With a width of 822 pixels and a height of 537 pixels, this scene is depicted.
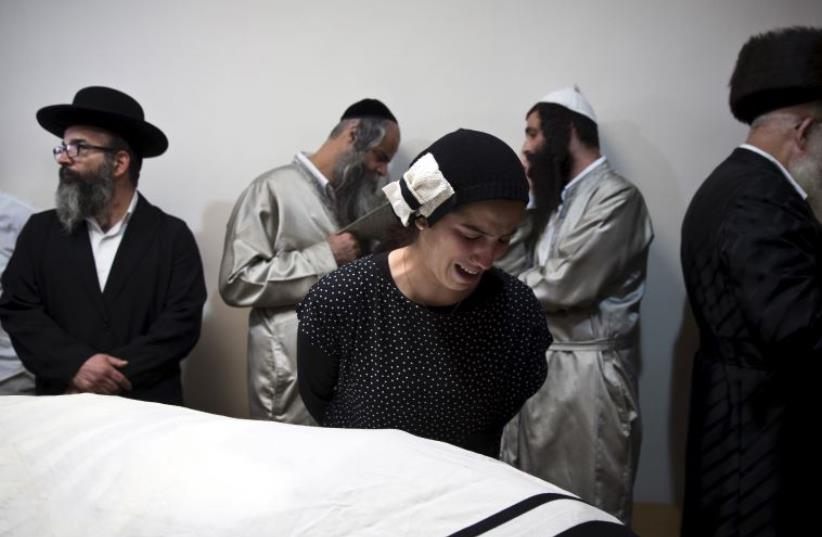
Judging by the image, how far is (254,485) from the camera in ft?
2.74

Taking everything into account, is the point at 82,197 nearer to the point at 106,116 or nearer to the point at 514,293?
the point at 106,116

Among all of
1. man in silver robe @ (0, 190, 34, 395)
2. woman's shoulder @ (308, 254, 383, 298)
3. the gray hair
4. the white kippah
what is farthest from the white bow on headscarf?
man in silver robe @ (0, 190, 34, 395)

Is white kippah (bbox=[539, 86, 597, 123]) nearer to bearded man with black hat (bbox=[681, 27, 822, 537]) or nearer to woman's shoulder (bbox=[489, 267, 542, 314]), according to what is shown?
bearded man with black hat (bbox=[681, 27, 822, 537])

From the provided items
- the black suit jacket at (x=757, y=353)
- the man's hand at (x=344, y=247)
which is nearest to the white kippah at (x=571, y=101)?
the black suit jacket at (x=757, y=353)

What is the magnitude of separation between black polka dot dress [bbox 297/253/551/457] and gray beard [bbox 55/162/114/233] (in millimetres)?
1448

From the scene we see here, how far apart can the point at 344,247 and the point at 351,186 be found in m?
0.33

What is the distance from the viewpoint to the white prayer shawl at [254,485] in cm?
80

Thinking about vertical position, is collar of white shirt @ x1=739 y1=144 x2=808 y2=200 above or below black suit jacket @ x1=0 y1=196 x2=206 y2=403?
above

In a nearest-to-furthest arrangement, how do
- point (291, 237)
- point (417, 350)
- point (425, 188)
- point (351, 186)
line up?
point (425, 188) < point (417, 350) < point (291, 237) < point (351, 186)

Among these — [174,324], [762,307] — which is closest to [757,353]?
[762,307]

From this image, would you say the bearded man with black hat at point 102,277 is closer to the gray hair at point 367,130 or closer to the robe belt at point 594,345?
the gray hair at point 367,130

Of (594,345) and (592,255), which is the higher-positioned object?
(592,255)

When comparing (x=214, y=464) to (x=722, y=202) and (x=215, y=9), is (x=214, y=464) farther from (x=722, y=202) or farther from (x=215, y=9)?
(x=215, y=9)

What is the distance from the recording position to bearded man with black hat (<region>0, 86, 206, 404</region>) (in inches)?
96.0
